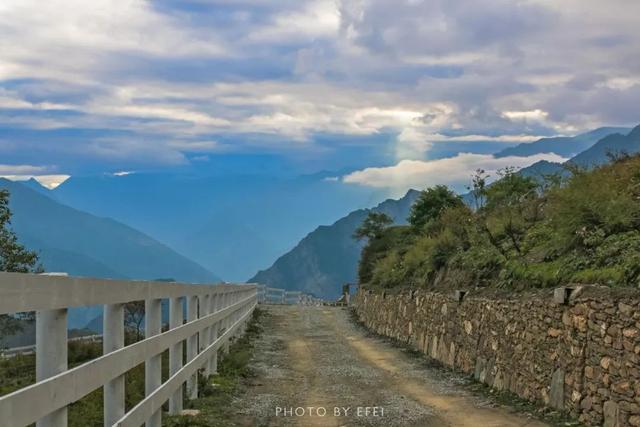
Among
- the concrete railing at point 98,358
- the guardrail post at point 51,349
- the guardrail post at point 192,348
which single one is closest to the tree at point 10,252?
the guardrail post at point 192,348

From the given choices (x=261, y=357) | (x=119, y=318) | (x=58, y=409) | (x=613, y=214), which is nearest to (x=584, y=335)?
(x=613, y=214)

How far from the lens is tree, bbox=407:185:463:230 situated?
1505 inches

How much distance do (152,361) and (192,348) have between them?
9.87ft

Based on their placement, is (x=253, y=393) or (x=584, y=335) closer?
(x=584, y=335)

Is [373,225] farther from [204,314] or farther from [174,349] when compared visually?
[174,349]

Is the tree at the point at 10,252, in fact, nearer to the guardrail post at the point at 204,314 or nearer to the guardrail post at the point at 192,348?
the guardrail post at the point at 204,314

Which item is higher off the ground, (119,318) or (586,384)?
(119,318)

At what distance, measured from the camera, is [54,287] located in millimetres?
3932

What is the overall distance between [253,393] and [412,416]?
9.86 ft

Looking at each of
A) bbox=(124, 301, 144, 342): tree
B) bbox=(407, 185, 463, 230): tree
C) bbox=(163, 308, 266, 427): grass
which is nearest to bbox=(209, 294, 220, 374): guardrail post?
bbox=(163, 308, 266, 427): grass

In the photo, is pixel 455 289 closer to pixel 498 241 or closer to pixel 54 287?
pixel 498 241

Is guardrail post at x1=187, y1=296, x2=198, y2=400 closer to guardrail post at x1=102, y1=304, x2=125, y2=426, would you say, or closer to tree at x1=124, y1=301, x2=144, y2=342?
tree at x1=124, y1=301, x2=144, y2=342

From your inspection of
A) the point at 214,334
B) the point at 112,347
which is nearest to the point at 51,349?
the point at 112,347

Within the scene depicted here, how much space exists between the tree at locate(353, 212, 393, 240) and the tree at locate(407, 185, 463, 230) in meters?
12.9
